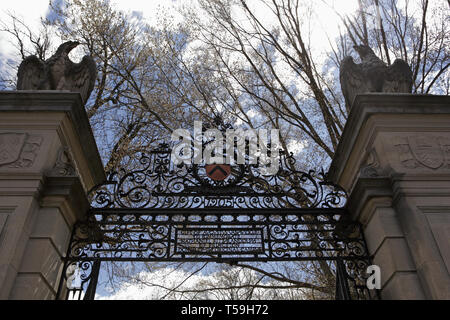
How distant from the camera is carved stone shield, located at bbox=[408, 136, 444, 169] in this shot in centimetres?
500

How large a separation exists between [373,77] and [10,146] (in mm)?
5861

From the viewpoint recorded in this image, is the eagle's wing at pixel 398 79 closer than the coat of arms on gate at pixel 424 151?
No

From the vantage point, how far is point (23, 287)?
4.11 meters

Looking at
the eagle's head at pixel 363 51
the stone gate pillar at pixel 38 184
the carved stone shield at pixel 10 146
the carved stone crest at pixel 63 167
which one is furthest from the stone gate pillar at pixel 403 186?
the carved stone shield at pixel 10 146

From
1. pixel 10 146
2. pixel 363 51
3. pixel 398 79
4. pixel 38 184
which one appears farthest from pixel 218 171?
pixel 363 51

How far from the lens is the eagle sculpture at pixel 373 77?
607 centimetres

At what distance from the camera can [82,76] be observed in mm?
6176

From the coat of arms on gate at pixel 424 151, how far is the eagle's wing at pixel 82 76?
16.8 feet

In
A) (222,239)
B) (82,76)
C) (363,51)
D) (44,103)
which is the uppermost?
(363,51)

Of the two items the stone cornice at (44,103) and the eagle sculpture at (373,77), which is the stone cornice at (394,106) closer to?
the eagle sculpture at (373,77)

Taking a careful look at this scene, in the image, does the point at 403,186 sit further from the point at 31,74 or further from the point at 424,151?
the point at 31,74
